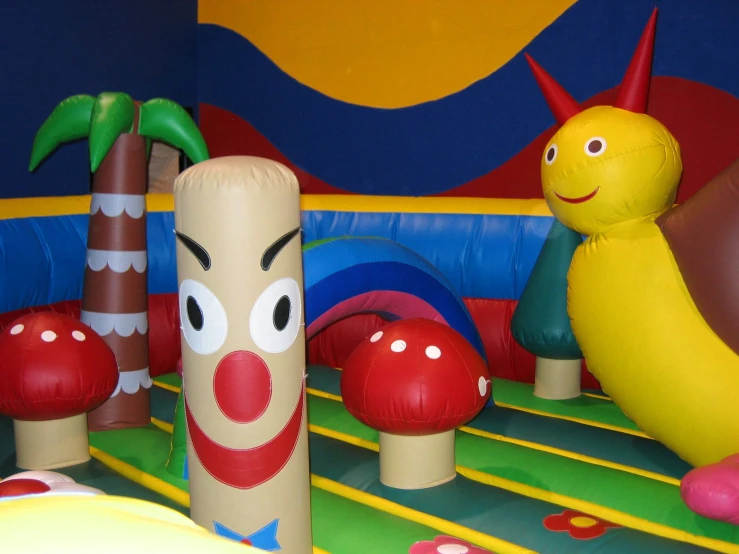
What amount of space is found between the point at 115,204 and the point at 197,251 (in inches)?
35.6

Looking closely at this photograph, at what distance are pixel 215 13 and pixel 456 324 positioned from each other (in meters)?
2.20

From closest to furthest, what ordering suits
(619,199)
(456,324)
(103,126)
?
(619,199), (103,126), (456,324)

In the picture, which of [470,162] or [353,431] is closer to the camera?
[353,431]

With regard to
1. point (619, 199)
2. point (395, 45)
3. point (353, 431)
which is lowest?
point (353, 431)

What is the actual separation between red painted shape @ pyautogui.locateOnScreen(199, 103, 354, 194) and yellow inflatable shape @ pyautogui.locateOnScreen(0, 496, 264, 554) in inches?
121

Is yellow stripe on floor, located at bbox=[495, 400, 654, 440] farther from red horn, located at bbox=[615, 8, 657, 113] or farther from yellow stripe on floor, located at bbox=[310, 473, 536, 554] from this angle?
red horn, located at bbox=[615, 8, 657, 113]

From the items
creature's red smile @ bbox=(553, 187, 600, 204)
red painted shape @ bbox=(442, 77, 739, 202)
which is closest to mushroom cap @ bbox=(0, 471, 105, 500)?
creature's red smile @ bbox=(553, 187, 600, 204)

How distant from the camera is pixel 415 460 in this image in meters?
1.86

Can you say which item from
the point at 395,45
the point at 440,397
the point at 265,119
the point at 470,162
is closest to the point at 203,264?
the point at 440,397

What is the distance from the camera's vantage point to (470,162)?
313 cm

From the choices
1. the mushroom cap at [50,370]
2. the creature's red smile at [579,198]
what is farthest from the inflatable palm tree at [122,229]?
the creature's red smile at [579,198]

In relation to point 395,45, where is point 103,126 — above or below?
below

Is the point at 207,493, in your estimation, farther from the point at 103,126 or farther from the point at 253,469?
the point at 103,126

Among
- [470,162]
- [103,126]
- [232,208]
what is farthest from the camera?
[470,162]
